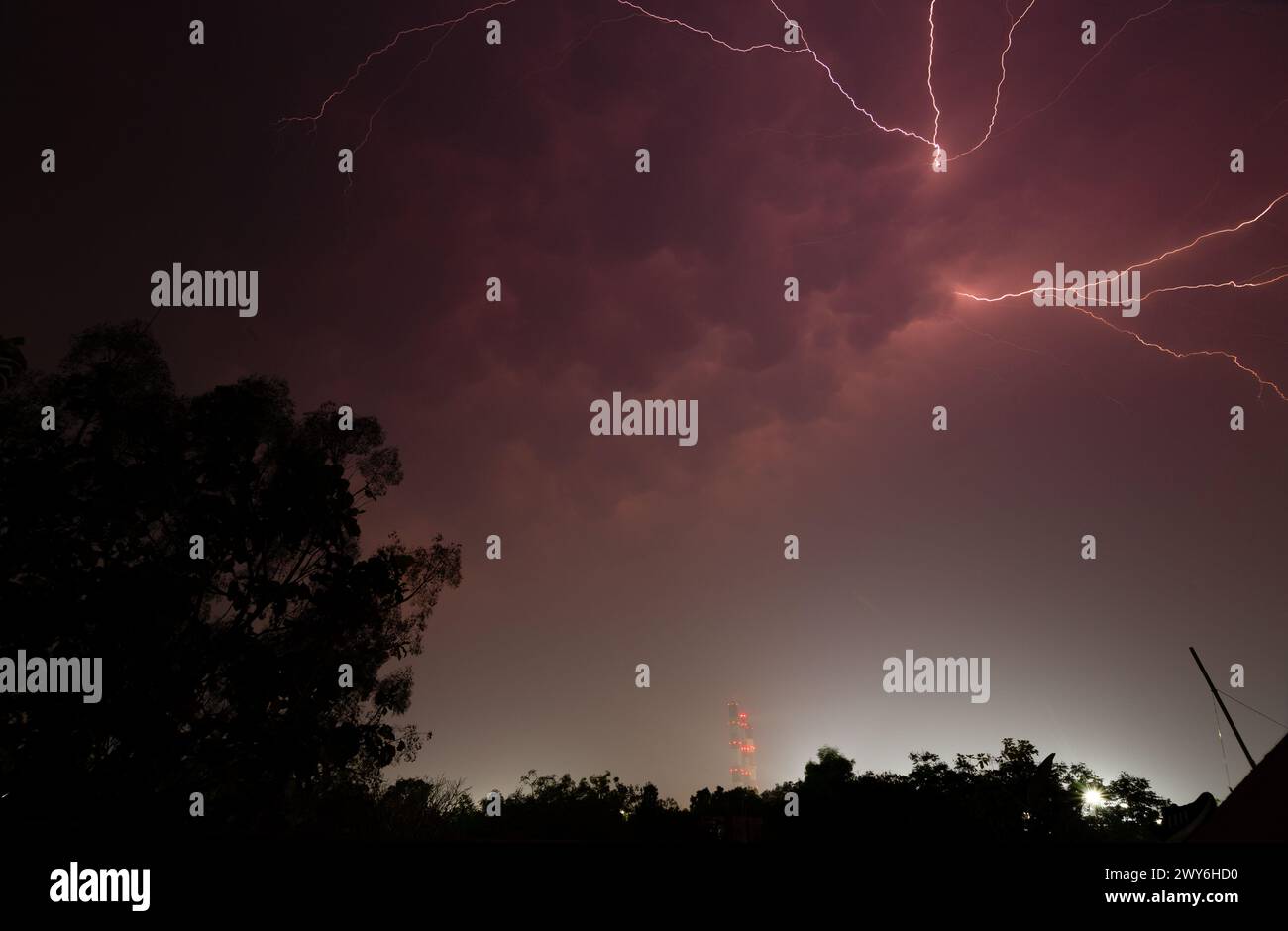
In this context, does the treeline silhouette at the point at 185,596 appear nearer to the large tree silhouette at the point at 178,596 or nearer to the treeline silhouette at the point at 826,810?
the large tree silhouette at the point at 178,596

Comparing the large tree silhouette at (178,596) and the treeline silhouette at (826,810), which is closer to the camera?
the large tree silhouette at (178,596)

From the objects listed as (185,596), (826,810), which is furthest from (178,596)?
(826,810)

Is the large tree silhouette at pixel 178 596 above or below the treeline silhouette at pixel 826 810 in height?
above

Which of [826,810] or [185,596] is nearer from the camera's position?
[185,596]

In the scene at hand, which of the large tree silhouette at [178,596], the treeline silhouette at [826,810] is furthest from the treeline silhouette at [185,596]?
the treeline silhouette at [826,810]

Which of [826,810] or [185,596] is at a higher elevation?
[185,596]

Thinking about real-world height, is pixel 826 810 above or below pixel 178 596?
below

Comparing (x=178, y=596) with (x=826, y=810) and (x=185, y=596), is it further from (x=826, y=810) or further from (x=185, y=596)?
(x=826, y=810)
